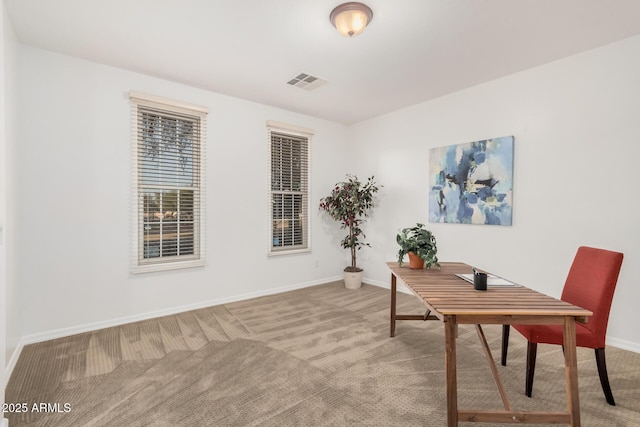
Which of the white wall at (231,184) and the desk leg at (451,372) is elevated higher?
the white wall at (231,184)

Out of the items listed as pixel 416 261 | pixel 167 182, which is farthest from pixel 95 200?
pixel 416 261

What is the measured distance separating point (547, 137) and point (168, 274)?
4.53m

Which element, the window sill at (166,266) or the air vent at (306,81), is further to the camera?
the air vent at (306,81)

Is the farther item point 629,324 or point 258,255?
point 258,255

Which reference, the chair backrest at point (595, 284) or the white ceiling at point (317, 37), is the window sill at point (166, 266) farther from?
the chair backrest at point (595, 284)

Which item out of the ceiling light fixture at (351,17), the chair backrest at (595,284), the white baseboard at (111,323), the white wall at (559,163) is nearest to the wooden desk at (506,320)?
the chair backrest at (595,284)

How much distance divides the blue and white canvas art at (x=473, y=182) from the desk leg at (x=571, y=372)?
2.22 meters

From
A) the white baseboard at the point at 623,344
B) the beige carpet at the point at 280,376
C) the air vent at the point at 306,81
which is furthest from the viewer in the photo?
the air vent at the point at 306,81

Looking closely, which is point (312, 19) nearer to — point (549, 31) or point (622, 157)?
point (549, 31)

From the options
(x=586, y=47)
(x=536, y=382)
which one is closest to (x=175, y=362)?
(x=536, y=382)

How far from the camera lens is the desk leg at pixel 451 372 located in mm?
1574

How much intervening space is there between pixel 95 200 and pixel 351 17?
9.99 feet

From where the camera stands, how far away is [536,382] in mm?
2211

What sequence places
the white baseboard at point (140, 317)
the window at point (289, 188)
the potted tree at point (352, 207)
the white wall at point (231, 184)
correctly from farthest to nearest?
the potted tree at point (352, 207) → the window at point (289, 188) → the white baseboard at point (140, 317) → the white wall at point (231, 184)
